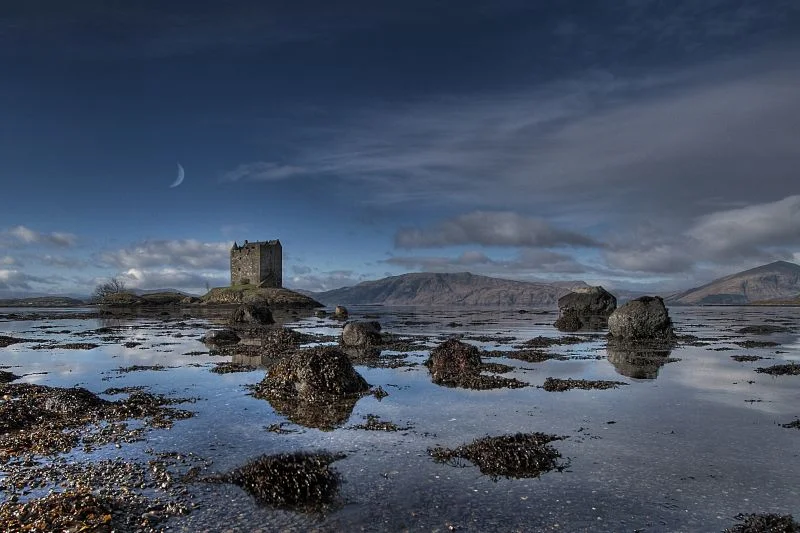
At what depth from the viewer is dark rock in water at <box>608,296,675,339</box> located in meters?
38.1

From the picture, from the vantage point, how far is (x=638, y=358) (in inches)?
1072

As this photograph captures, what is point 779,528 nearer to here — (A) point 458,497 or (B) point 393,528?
(A) point 458,497

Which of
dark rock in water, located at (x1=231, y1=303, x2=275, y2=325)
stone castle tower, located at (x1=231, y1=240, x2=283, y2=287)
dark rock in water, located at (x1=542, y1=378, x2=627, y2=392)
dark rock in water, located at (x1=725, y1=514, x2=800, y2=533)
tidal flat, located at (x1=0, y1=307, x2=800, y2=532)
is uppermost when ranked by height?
stone castle tower, located at (x1=231, y1=240, x2=283, y2=287)

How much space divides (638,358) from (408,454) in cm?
2044

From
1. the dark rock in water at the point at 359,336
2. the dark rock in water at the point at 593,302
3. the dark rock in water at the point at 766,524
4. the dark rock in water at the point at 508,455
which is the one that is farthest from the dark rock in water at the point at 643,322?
the dark rock in water at the point at 593,302

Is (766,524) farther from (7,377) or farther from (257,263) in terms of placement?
(257,263)

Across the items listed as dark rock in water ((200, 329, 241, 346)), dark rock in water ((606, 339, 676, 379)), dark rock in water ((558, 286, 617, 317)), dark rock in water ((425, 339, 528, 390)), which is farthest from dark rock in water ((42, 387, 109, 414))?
dark rock in water ((558, 286, 617, 317))

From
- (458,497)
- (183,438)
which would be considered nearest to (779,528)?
(458,497)

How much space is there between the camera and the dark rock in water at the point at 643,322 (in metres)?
38.1

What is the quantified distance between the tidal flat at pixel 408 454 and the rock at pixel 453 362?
1.22m

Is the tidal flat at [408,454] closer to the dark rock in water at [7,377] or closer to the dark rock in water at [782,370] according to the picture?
the dark rock in water at [7,377]

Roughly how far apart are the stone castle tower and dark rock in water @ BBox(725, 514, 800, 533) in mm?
141322

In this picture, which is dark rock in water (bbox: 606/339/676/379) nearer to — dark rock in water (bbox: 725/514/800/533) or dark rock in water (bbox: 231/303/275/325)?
dark rock in water (bbox: 725/514/800/533)

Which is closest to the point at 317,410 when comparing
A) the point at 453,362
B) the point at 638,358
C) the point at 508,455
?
the point at 508,455
